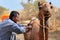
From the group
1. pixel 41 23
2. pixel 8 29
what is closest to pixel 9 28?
pixel 8 29

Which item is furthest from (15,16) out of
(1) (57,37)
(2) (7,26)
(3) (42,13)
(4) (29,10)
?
(4) (29,10)

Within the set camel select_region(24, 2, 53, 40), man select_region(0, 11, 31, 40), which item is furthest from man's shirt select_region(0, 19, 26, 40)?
camel select_region(24, 2, 53, 40)

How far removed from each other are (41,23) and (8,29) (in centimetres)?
108

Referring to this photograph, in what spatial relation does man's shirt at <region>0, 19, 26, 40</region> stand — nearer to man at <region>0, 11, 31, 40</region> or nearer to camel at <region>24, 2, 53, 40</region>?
man at <region>0, 11, 31, 40</region>

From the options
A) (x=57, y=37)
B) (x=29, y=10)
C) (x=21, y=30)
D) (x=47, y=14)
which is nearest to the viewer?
(x=21, y=30)

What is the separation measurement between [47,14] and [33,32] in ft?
2.30

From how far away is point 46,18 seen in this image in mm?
7953

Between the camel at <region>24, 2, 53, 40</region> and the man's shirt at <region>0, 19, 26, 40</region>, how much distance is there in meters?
0.67

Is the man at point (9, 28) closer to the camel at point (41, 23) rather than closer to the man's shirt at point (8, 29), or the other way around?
the man's shirt at point (8, 29)

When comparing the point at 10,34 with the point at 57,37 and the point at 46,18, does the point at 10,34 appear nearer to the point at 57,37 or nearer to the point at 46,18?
the point at 46,18

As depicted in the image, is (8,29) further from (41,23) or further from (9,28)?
(41,23)

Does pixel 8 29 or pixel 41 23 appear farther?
pixel 41 23

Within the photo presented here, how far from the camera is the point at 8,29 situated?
7.39 metres

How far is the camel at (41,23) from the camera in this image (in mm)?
7934
